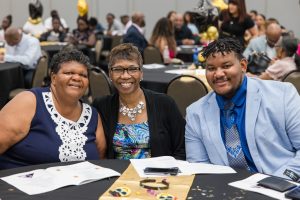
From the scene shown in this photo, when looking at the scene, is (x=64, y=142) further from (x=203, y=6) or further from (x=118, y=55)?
(x=203, y=6)

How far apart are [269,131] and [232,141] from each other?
0.20 m

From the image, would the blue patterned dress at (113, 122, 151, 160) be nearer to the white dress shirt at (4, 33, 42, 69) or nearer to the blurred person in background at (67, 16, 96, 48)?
the white dress shirt at (4, 33, 42, 69)

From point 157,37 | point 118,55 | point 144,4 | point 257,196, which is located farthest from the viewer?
point 144,4

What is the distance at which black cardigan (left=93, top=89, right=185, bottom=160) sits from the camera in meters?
2.87

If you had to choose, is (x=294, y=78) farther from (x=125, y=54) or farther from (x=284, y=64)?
(x=125, y=54)

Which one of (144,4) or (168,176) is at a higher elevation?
(144,4)

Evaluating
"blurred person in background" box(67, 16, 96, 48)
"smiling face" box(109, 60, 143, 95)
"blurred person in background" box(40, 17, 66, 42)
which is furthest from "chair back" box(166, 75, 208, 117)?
"blurred person in background" box(40, 17, 66, 42)

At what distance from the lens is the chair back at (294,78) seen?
4629 mm

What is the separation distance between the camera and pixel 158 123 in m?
2.91

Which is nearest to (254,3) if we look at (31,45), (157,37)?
(157,37)

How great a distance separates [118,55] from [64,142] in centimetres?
62

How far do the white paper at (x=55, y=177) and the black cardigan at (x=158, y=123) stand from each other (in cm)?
56

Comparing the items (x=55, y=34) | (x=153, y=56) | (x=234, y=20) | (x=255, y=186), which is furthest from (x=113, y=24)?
(x=255, y=186)

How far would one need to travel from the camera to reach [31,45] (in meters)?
7.04
